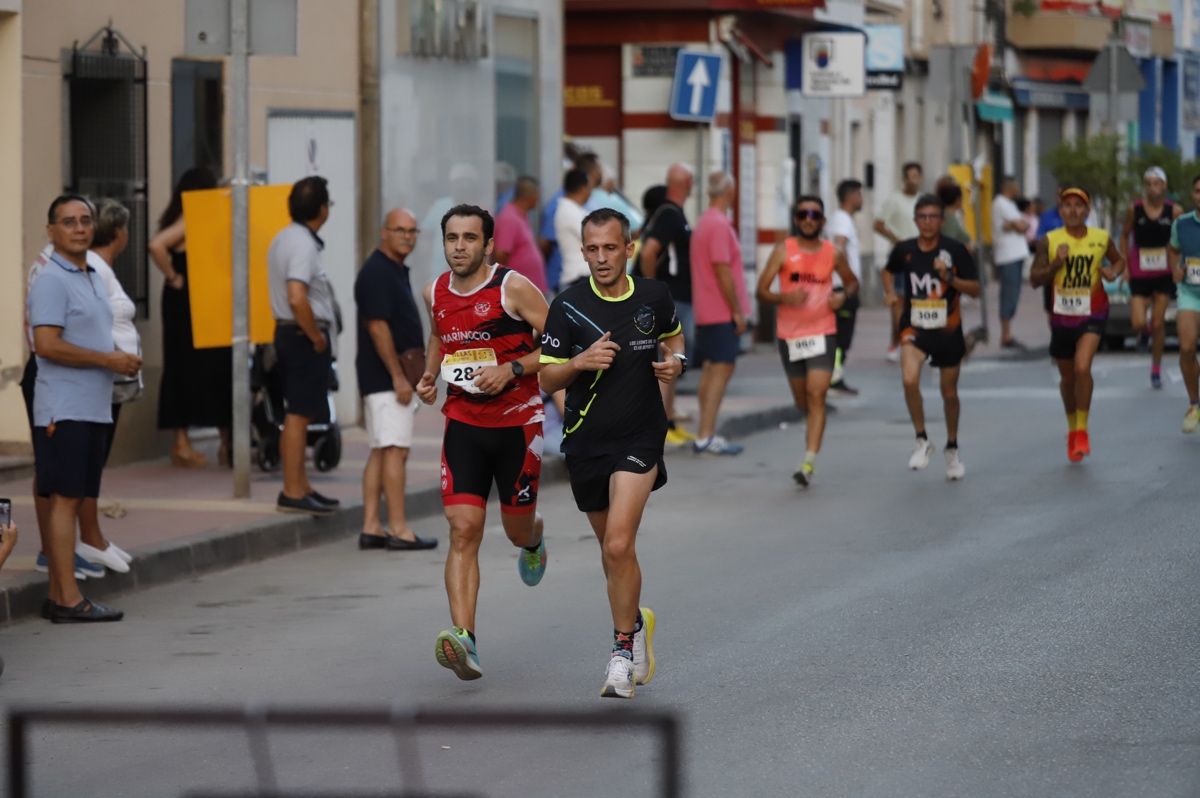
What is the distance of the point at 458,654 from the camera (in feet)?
27.3

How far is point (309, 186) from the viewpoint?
12.6 metres

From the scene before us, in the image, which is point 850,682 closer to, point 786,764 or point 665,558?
point 786,764

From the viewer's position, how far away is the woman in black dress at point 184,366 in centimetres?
1545

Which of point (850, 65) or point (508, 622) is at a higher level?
point (850, 65)

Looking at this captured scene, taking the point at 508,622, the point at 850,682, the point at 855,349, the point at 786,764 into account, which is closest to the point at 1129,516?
the point at 508,622

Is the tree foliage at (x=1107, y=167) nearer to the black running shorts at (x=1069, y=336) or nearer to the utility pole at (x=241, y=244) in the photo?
the black running shorts at (x=1069, y=336)

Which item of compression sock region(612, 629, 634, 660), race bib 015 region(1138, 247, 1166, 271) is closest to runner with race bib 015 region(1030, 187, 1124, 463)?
race bib 015 region(1138, 247, 1166, 271)

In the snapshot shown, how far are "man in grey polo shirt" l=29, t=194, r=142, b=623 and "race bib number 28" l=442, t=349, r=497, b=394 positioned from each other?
6.26ft

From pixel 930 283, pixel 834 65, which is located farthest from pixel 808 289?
pixel 834 65

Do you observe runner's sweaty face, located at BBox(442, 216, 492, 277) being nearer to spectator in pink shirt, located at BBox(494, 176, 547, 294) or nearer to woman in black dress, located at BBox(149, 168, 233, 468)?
woman in black dress, located at BBox(149, 168, 233, 468)

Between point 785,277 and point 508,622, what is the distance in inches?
232

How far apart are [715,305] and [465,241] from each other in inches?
340

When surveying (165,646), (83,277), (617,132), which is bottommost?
(165,646)

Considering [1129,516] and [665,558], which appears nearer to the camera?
[665,558]
